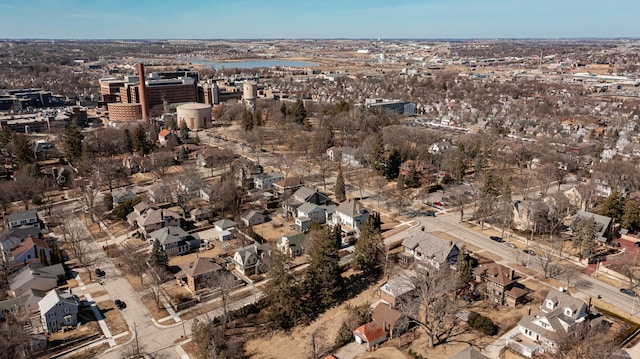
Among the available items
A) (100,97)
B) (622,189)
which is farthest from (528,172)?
(100,97)

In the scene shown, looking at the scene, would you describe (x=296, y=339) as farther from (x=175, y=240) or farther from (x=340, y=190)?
(x=340, y=190)

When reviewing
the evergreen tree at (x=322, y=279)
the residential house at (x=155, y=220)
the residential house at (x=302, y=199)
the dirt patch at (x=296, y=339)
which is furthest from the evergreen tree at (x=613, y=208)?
the residential house at (x=155, y=220)

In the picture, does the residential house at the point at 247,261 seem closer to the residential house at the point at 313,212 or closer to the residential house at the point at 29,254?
the residential house at the point at 313,212

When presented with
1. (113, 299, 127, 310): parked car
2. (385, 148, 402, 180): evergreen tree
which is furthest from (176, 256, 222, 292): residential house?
(385, 148, 402, 180): evergreen tree

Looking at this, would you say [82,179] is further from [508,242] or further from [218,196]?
[508,242]

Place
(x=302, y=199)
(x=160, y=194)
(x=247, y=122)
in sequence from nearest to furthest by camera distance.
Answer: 1. (x=302, y=199)
2. (x=160, y=194)
3. (x=247, y=122)

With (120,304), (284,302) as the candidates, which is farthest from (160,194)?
(284,302)

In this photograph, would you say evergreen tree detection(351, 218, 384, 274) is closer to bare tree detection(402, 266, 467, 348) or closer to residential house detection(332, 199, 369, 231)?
bare tree detection(402, 266, 467, 348)
